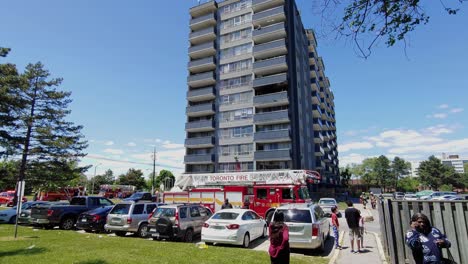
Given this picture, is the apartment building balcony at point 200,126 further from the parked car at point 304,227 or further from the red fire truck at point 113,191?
the parked car at point 304,227

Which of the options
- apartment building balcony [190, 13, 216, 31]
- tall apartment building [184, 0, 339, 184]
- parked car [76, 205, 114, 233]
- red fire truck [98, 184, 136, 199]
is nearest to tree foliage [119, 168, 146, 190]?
red fire truck [98, 184, 136, 199]

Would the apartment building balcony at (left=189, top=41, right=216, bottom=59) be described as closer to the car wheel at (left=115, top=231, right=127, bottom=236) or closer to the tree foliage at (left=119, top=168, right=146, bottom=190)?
the car wheel at (left=115, top=231, right=127, bottom=236)

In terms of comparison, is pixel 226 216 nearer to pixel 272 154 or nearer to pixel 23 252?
pixel 23 252

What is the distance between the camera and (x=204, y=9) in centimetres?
5572

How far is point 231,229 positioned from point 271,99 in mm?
35036

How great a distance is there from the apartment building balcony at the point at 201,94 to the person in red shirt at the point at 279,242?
45.6m

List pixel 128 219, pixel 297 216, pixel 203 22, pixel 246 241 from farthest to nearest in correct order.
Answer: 1. pixel 203 22
2. pixel 128 219
3. pixel 246 241
4. pixel 297 216

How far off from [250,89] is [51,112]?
2771 cm

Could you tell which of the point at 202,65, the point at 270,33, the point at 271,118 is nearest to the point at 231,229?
the point at 271,118

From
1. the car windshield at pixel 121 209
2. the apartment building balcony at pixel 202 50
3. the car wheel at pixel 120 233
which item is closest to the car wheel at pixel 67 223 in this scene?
the car wheel at pixel 120 233

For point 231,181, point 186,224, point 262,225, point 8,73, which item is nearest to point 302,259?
point 262,225

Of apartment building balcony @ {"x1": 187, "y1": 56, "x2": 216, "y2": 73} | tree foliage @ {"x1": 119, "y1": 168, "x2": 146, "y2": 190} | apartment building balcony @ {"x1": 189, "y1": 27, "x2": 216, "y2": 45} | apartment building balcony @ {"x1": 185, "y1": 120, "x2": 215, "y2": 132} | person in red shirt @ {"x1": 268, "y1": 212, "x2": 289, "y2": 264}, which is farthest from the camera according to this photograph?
tree foliage @ {"x1": 119, "y1": 168, "x2": 146, "y2": 190}

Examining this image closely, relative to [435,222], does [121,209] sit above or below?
below

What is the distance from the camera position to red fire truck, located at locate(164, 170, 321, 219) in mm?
19141
